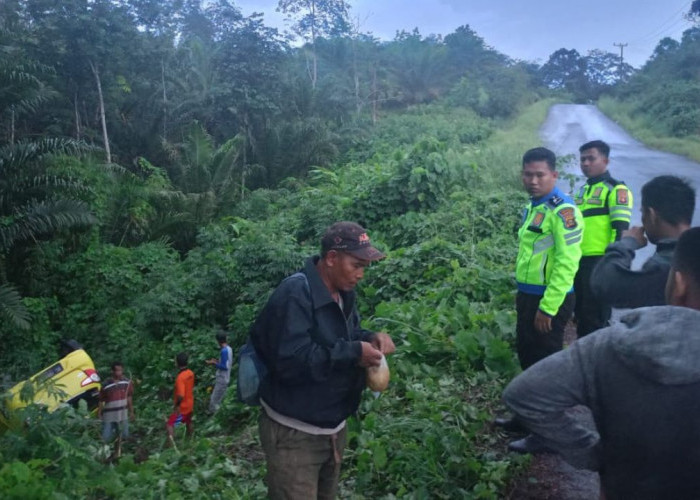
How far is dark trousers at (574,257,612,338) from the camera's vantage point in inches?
182

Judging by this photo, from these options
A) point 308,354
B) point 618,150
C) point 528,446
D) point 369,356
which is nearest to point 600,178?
point 528,446

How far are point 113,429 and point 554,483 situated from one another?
17.3 ft

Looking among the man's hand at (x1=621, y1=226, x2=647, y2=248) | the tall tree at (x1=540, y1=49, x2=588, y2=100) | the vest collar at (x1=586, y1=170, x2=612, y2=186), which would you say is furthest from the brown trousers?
the tall tree at (x1=540, y1=49, x2=588, y2=100)

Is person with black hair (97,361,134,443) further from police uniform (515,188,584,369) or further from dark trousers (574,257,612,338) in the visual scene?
dark trousers (574,257,612,338)

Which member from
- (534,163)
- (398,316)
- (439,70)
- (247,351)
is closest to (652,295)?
(534,163)

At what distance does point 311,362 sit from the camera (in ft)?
8.05

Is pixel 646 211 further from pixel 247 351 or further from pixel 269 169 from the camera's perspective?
pixel 269 169

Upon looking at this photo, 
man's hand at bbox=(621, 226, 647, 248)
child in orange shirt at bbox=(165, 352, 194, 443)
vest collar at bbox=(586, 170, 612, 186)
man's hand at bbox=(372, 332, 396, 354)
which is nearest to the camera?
man's hand at bbox=(372, 332, 396, 354)

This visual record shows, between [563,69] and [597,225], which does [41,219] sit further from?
[563,69]

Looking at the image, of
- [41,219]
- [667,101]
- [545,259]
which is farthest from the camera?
[667,101]

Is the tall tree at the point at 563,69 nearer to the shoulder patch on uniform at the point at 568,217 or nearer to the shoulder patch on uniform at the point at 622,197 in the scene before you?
the shoulder patch on uniform at the point at 622,197

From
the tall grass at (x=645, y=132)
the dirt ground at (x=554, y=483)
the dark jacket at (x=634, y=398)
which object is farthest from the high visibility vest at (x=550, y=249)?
the tall grass at (x=645, y=132)

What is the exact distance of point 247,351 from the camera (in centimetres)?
263

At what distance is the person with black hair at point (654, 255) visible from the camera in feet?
8.57
